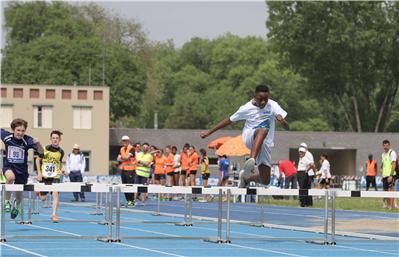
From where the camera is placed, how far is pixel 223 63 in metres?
81.2

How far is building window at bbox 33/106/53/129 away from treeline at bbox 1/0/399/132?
35.1 feet

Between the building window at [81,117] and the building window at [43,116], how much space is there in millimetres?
1778

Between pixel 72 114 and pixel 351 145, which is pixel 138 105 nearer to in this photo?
pixel 72 114

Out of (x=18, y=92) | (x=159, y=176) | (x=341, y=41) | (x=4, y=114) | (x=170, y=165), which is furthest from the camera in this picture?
(x=341, y=41)

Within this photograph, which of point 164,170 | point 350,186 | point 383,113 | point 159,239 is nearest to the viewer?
point 159,239

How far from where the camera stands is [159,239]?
10.9 meters

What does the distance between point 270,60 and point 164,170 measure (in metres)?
56.5

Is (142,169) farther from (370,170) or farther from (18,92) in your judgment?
(18,92)

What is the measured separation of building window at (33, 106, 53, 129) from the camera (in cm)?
→ 4857

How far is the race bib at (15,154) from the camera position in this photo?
36.2 feet

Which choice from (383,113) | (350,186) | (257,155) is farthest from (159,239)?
(383,113)

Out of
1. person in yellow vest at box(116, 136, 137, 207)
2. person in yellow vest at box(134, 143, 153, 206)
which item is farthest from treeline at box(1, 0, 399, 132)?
person in yellow vest at box(116, 136, 137, 207)

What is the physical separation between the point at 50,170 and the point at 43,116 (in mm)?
36700

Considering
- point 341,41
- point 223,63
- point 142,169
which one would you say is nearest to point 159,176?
point 142,169
